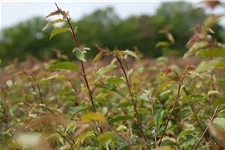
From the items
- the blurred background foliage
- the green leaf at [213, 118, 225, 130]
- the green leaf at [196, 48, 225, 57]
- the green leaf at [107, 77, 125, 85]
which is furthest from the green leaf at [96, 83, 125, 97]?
the blurred background foliage

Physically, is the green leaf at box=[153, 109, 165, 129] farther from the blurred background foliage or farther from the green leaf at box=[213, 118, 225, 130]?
the blurred background foliage

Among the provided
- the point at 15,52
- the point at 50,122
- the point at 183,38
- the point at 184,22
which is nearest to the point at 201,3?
the point at 50,122

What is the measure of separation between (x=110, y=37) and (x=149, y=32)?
187 inches

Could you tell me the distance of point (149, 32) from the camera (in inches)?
1729

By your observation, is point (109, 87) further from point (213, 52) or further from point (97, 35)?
point (97, 35)

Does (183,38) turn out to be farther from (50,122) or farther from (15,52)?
(50,122)

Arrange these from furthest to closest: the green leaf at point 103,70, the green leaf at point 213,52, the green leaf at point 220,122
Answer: the green leaf at point 103,70 → the green leaf at point 220,122 → the green leaf at point 213,52

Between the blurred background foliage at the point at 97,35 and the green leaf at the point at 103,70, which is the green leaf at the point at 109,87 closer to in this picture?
the green leaf at the point at 103,70

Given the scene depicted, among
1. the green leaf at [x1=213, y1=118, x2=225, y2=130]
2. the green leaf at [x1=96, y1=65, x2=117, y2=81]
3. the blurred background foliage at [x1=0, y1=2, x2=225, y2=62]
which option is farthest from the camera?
the blurred background foliage at [x1=0, y1=2, x2=225, y2=62]

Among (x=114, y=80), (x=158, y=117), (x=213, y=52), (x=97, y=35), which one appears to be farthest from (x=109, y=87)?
(x=97, y=35)

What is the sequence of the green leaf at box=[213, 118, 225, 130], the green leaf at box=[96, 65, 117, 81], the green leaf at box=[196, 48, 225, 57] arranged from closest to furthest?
the green leaf at box=[196, 48, 225, 57], the green leaf at box=[213, 118, 225, 130], the green leaf at box=[96, 65, 117, 81]

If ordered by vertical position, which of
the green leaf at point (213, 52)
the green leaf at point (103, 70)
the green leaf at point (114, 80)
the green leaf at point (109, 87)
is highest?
the green leaf at point (213, 52)

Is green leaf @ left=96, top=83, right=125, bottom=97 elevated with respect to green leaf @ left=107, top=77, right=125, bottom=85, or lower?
lower

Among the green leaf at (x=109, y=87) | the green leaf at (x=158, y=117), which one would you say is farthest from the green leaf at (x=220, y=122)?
the green leaf at (x=109, y=87)
